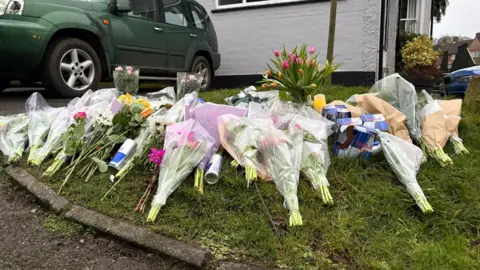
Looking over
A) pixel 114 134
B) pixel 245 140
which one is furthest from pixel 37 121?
pixel 245 140

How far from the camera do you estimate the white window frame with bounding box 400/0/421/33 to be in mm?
10734

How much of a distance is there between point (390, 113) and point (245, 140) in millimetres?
1313

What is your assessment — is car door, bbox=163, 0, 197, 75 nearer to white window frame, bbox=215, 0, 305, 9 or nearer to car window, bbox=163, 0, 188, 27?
car window, bbox=163, 0, 188, 27

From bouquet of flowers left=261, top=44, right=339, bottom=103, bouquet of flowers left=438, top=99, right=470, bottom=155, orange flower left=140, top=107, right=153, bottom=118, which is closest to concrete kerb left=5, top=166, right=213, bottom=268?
orange flower left=140, top=107, right=153, bottom=118

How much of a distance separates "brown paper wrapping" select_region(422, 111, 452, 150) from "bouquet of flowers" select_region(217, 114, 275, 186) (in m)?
1.28

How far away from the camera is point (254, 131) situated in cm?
268

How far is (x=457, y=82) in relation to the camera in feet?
27.3

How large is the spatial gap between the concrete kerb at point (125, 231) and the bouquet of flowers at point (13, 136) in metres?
0.63

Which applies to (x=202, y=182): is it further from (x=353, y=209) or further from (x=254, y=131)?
(x=353, y=209)

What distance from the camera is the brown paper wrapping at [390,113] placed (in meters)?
3.04

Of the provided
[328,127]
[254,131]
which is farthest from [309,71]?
[254,131]

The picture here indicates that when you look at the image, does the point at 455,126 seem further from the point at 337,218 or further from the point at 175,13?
the point at 175,13

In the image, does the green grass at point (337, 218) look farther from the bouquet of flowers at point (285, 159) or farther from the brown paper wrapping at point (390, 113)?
the brown paper wrapping at point (390, 113)

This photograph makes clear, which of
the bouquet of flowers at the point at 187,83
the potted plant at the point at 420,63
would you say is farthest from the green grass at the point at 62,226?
the potted plant at the point at 420,63
